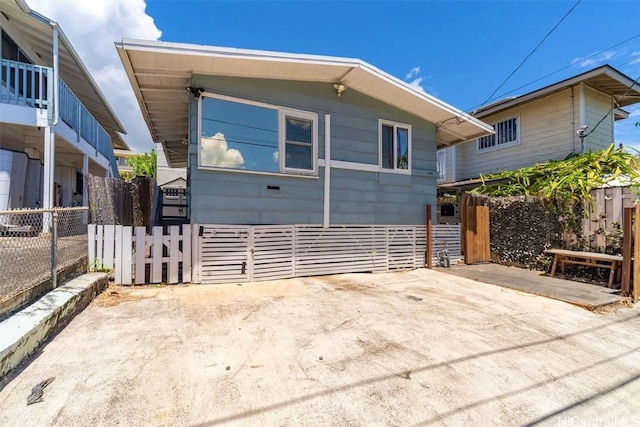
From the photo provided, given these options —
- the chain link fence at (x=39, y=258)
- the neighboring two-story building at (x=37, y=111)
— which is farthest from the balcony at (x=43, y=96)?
the chain link fence at (x=39, y=258)

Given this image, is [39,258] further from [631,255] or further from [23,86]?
[631,255]

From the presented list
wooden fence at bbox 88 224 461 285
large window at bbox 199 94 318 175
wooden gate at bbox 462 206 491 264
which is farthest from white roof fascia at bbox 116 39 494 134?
wooden gate at bbox 462 206 491 264

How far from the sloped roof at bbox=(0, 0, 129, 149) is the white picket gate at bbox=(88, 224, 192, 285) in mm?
6923

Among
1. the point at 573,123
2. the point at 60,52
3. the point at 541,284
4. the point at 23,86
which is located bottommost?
the point at 541,284

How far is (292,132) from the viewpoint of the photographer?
6164 millimetres

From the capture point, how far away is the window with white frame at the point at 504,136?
1096 centimetres

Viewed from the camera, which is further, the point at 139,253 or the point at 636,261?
the point at 636,261

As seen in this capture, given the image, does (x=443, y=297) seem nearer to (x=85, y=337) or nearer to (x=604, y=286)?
(x=604, y=286)

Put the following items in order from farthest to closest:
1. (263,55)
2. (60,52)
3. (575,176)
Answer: (60,52) → (575,176) → (263,55)

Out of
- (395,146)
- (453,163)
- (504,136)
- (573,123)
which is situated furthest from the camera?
(453,163)

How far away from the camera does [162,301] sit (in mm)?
4188

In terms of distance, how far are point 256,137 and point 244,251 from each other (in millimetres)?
2108

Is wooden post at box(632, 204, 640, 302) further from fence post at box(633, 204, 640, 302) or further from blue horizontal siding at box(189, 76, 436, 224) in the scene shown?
blue horizontal siding at box(189, 76, 436, 224)

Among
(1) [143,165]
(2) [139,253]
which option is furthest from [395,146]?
(1) [143,165]
